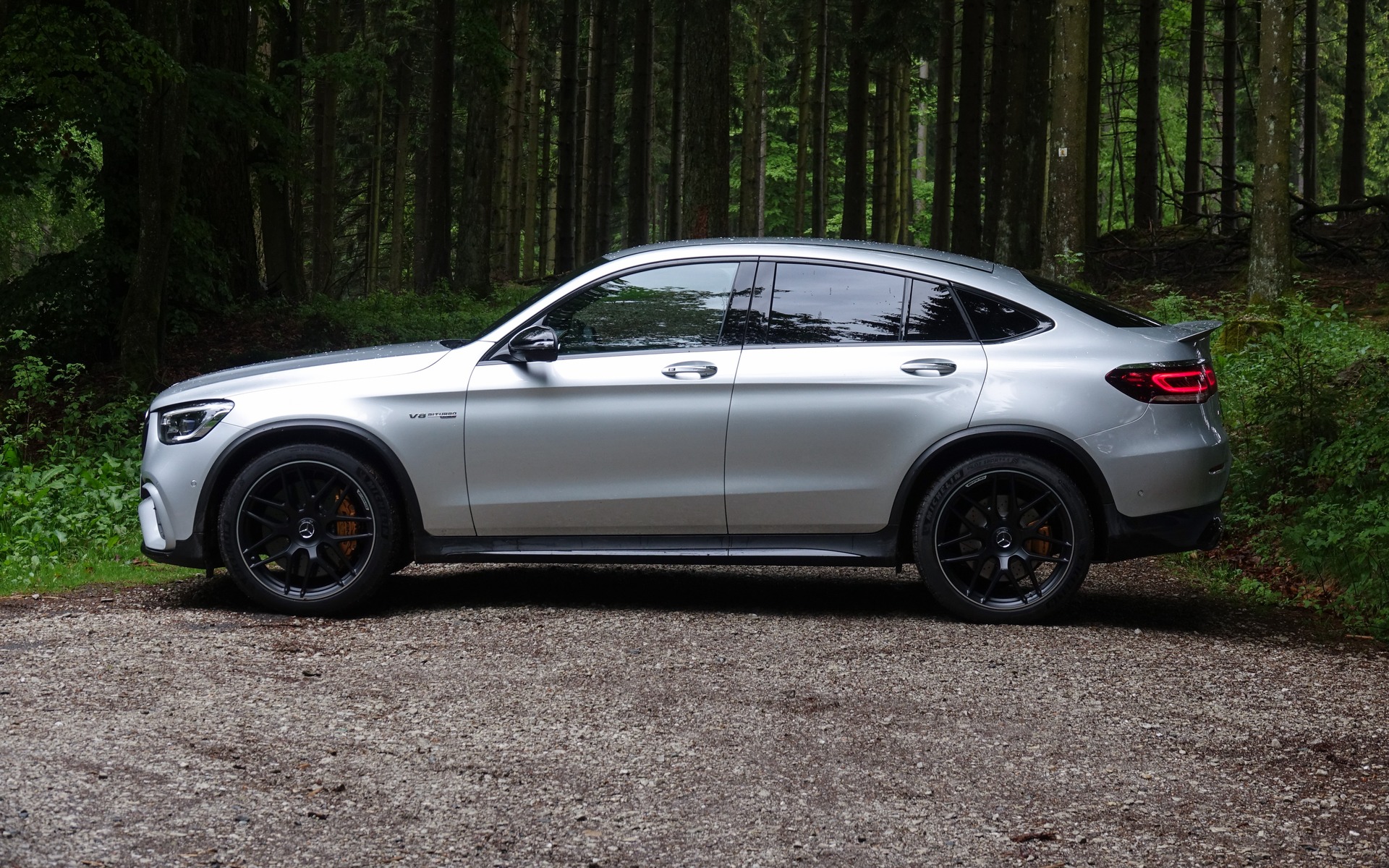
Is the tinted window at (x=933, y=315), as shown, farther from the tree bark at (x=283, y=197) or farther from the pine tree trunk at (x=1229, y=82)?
the pine tree trunk at (x=1229, y=82)

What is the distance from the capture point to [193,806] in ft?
12.4

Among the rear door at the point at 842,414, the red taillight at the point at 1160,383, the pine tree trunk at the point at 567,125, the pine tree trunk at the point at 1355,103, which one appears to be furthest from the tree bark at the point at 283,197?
the pine tree trunk at the point at 1355,103

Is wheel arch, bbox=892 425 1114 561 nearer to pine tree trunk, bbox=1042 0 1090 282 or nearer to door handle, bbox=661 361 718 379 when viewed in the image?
door handle, bbox=661 361 718 379

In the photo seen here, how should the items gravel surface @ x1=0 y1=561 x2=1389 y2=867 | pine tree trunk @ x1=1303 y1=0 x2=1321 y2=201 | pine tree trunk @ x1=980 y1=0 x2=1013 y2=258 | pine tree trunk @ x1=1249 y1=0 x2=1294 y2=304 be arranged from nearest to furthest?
gravel surface @ x1=0 y1=561 x2=1389 y2=867
pine tree trunk @ x1=1249 y1=0 x2=1294 y2=304
pine tree trunk @ x1=980 y1=0 x2=1013 y2=258
pine tree trunk @ x1=1303 y1=0 x2=1321 y2=201

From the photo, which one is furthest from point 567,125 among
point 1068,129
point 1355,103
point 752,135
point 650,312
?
point 650,312

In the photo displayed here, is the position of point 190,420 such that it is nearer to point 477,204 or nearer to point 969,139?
point 477,204

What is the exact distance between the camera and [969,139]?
24.2 meters

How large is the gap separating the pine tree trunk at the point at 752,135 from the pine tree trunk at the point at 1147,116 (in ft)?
45.0

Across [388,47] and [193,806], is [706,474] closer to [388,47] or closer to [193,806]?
[193,806]

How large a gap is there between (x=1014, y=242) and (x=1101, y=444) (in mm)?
16485

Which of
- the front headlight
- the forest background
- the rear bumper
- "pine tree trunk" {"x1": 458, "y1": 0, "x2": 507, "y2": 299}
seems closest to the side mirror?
the front headlight

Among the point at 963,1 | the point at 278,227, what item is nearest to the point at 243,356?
the point at 278,227

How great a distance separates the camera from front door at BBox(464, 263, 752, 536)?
20.7 feet

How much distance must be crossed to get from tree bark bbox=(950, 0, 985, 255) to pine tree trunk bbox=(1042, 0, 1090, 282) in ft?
19.2
